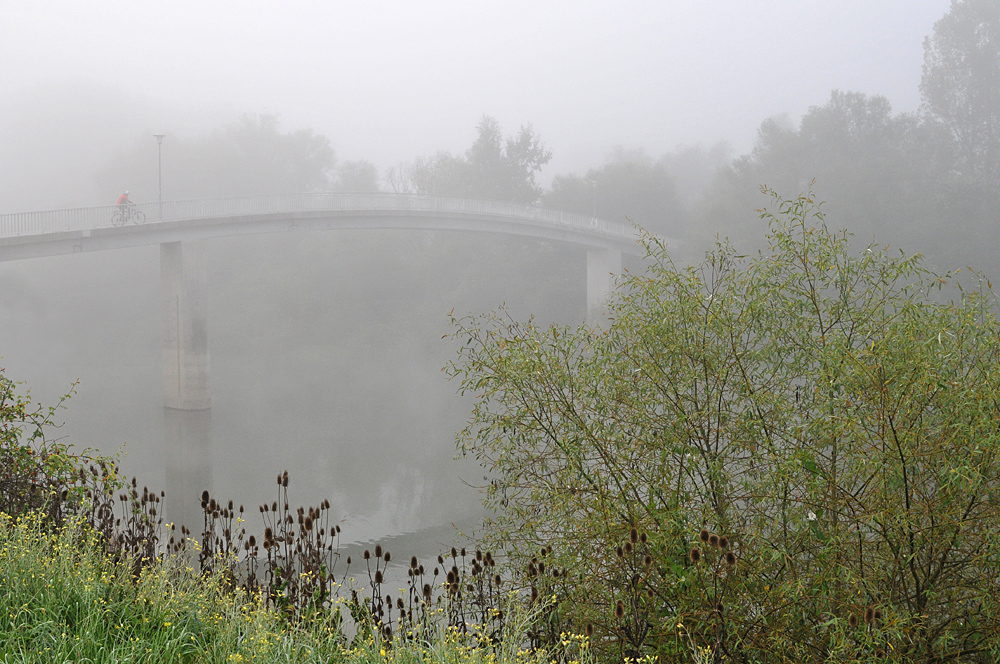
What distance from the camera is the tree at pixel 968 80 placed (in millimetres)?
44844

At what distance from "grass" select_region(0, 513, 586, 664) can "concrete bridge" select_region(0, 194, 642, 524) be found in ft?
44.2

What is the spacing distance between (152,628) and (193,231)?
3110cm

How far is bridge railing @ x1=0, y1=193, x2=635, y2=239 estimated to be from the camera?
29.6 meters

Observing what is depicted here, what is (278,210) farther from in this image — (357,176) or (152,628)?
(357,176)

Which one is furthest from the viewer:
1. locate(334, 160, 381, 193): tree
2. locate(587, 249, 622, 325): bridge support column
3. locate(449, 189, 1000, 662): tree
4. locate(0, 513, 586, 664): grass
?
locate(334, 160, 381, 193): tree

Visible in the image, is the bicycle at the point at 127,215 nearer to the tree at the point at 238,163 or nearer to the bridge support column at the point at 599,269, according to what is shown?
the bridge support column at the point at 599,269

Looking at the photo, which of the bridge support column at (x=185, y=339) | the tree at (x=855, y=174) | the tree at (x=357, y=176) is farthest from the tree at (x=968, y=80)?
the tree at (x=357, y=176)

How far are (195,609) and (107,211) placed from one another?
1180 inches

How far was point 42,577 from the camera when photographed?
16.9 ft

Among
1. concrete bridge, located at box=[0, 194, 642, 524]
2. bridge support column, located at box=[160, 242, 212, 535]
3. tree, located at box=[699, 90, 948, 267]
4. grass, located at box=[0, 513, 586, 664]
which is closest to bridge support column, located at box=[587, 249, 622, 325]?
concrete bridge, located at box=[0, 194, 642, 524]

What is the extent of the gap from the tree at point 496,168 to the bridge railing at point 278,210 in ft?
43.2

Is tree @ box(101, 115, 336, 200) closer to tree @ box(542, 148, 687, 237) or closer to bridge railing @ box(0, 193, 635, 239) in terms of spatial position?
tree @ box(542, 148, 687, 237)

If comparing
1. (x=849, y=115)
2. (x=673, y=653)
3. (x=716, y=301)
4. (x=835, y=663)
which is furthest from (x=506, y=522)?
(x=849, y=115)

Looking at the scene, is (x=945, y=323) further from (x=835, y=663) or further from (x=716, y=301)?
(x=835, y=663)
